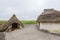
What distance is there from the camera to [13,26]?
36688 mm

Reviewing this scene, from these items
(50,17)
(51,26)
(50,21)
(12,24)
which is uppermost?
(50,17)

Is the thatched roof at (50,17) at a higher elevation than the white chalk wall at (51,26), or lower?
higher

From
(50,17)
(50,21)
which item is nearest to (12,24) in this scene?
(50,17)

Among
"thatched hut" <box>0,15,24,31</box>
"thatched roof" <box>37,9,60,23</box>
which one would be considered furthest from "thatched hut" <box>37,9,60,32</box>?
"thatched hut" <box>0,15,24,31</box>

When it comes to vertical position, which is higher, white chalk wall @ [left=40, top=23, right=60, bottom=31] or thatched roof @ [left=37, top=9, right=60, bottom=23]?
thatched roof @ [left=37, top=9, right=60, bottom=23]

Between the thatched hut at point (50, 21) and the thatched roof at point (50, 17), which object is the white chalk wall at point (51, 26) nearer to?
the thatched hut at point (50, 21)

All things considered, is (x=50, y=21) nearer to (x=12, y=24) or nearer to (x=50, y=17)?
(x=50, y=17)

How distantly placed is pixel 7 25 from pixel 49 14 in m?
→ 8.10

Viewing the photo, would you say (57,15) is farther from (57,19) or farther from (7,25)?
(7,25)

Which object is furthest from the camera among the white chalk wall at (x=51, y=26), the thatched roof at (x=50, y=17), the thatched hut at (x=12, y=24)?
the thatched hut at (x=12, y=24)

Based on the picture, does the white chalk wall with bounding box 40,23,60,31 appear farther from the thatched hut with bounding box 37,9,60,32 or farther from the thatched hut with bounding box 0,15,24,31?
the thatched hut with bounding box 0,15,24,31

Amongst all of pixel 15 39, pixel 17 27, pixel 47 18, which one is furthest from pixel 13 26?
pixel 15 39

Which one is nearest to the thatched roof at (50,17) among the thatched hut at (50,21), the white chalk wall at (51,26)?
the thatched hut at (50,21)

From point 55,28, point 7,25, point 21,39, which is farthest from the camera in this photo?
point 7,25
